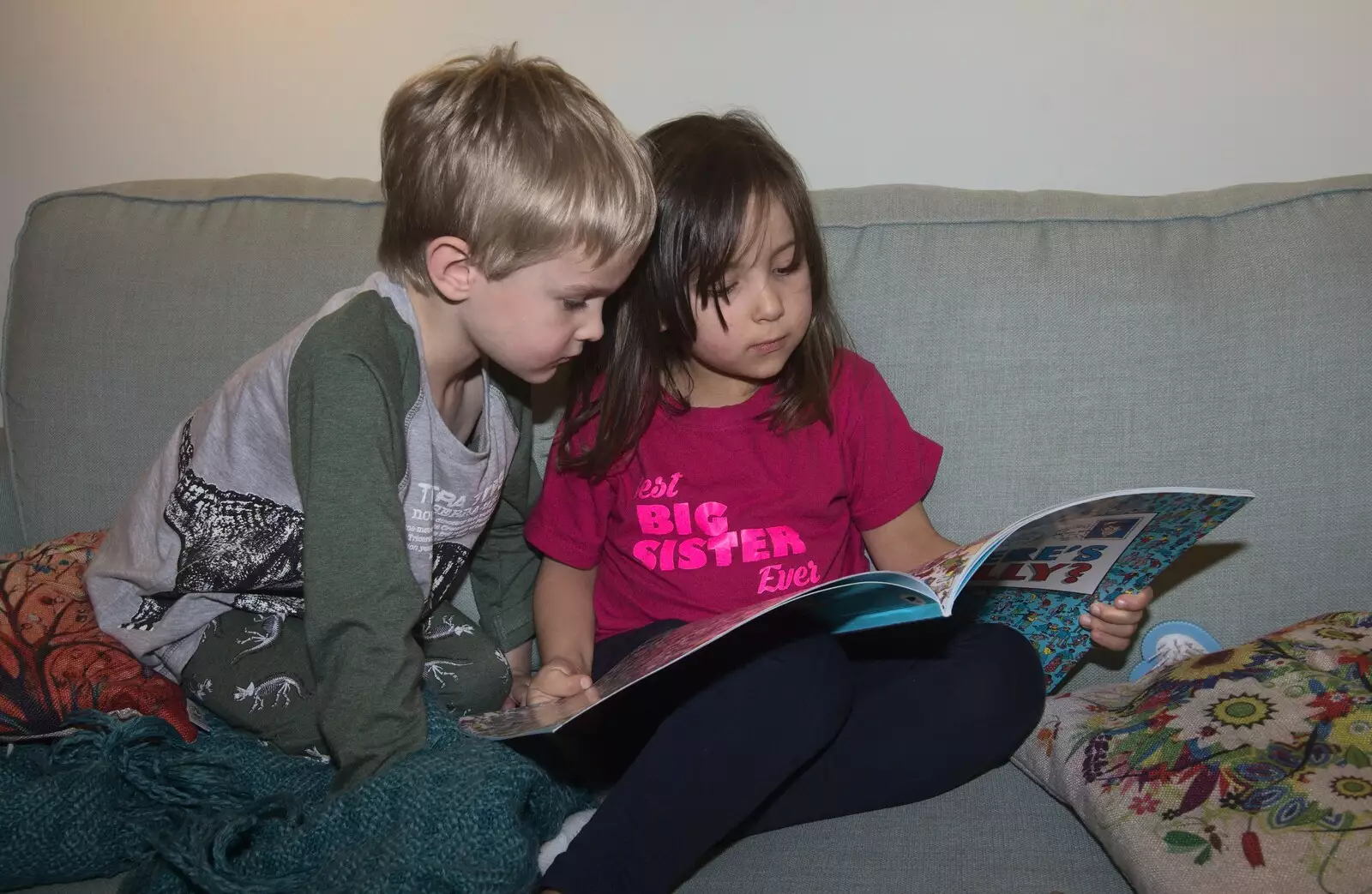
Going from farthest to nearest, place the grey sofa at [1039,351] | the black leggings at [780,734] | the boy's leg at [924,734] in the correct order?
the grey sofa at [1039,351] < the boy's leg at [924,734] < the black leggings at [780,734]

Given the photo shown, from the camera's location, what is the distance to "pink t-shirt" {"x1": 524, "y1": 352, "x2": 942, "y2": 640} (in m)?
1.19

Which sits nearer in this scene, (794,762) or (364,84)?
(794,762)

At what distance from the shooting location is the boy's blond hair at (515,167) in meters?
1.01

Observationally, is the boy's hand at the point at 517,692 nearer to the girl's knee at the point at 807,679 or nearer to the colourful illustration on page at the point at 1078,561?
the girl's knee at the point at 807,679

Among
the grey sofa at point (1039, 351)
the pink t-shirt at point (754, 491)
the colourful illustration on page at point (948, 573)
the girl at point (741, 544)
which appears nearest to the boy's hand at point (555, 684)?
the girl at point (741, 544)

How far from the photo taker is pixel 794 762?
3.22 ft

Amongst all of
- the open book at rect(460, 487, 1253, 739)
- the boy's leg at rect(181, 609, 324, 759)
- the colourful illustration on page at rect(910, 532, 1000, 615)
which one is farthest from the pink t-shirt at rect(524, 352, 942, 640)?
the boy's leg at rect(181, 609, 324, 759)

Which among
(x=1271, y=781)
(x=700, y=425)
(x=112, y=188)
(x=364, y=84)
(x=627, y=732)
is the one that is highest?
(x=364, y=84)

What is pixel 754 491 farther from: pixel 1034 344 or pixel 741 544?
pixel 1034 344

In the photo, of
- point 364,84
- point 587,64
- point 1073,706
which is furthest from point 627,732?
point 364,84

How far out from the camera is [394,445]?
1.04m

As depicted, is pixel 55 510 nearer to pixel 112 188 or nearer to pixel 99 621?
pixel 99 621

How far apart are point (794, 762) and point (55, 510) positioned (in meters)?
0.92

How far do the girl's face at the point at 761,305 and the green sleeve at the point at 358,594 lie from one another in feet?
1.09
